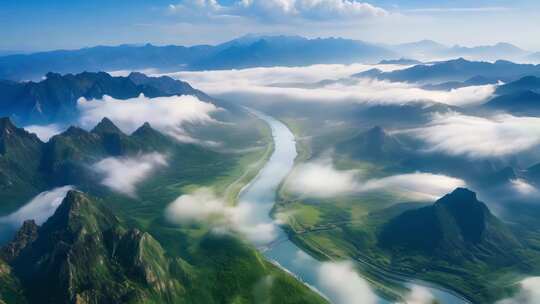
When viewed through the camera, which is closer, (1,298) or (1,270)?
(1,298)

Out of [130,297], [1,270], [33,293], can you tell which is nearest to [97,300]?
[130,297]

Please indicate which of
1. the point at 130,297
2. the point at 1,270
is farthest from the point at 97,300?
the point at 1,270

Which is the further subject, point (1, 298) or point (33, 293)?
point (33, 293)

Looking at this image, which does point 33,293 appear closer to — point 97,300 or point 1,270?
point 1,270

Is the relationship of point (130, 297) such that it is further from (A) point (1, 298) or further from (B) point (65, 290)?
(A) point (1, 298)

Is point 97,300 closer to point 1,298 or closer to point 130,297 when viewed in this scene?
point 130,297

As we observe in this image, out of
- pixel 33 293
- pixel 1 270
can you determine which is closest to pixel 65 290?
pixel 33 293
